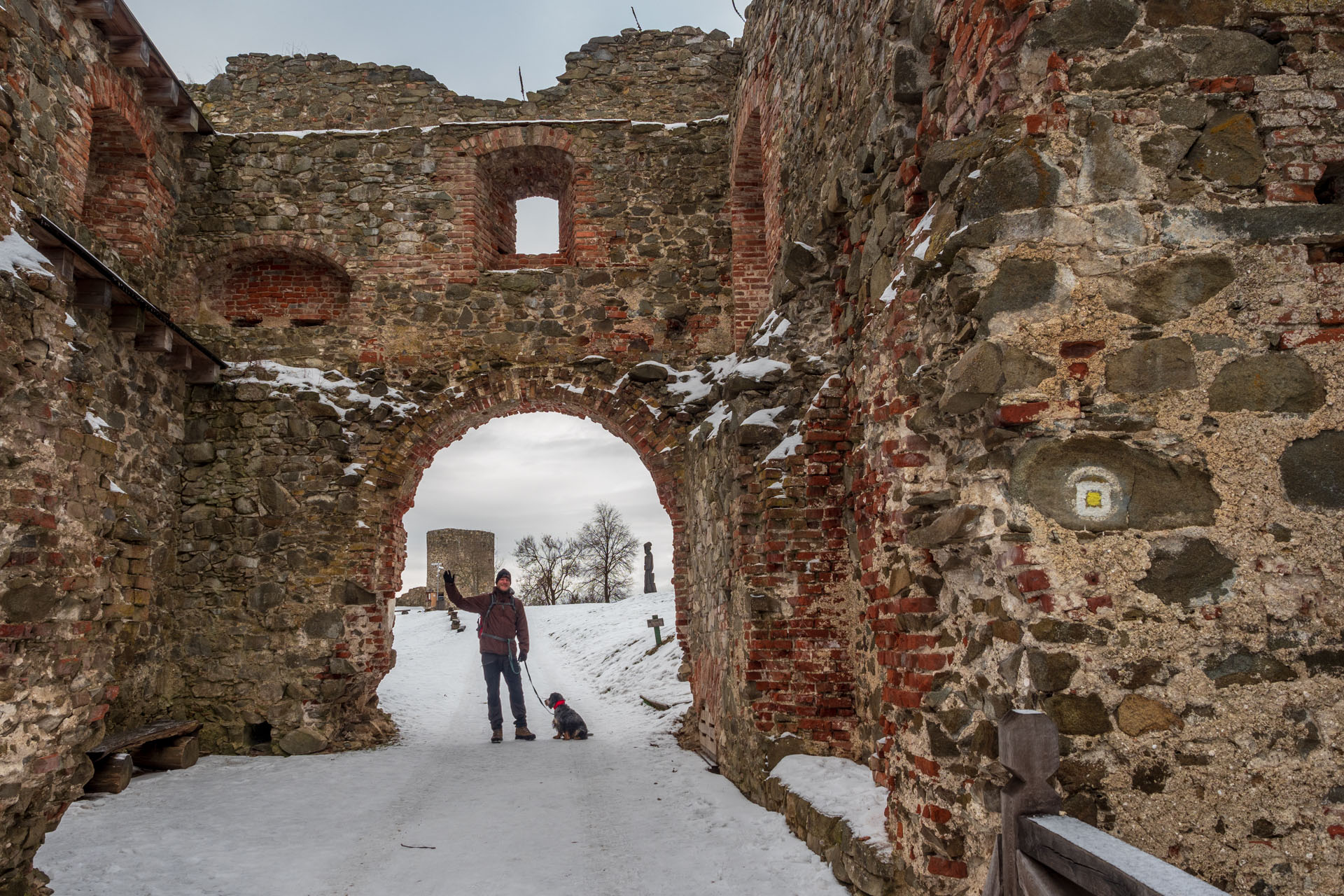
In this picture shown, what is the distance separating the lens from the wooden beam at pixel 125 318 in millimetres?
6168

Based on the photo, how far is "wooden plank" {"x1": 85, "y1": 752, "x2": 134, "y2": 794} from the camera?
562 centimetres

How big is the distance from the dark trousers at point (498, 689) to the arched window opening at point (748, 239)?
4011 millimetres

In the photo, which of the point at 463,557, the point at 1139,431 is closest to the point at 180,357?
the point at 1139,431

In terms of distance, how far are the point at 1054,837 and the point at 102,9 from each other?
8564 millimetres

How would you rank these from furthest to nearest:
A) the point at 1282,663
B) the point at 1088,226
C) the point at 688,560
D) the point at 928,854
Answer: the point at 688,560, the point at 928,854, the point at 1088,226, the point at 1282,663

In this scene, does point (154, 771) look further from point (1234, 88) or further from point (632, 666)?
point (1234, 88)

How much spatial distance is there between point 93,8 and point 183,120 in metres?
1.52

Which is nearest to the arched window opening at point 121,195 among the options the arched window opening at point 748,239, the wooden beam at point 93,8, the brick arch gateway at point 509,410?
the wooden beam at point 93,8

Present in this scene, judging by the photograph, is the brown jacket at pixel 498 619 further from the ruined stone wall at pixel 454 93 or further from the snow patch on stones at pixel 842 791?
the ruined stone wall at pixel 454 93

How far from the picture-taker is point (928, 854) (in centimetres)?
283

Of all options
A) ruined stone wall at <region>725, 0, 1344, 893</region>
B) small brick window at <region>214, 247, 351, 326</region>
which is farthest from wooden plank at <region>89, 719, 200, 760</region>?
ruined stone wall at <region>725, 0, 1344, 893</region>

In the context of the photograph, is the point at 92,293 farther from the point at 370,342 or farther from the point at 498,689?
the point at 498,689

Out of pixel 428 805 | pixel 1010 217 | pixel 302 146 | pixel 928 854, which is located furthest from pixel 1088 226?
pixel 302 146

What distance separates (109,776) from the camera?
5648mm
